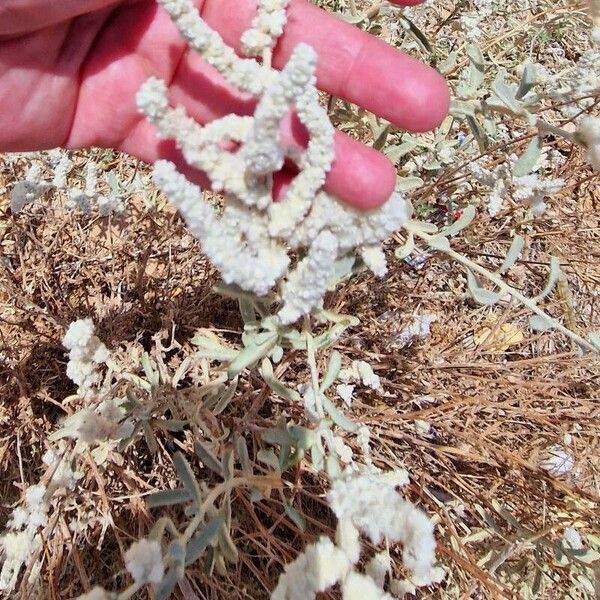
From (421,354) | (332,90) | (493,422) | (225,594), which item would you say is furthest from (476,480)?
(332,90)

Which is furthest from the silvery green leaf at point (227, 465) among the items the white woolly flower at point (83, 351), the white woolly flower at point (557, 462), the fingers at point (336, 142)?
the white woolly flower at point (557, 462)

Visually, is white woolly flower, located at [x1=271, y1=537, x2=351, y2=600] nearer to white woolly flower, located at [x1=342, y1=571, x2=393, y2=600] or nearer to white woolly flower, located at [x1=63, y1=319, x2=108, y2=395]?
white woolly flower, located at [x1=342, y1=571, x2=393, y2=600]

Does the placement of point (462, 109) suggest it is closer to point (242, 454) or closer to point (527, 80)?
point (527, 80)

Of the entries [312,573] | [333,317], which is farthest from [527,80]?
[312,573]

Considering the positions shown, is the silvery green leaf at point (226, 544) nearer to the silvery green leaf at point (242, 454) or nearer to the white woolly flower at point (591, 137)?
the silvery green leaf at point (242, 454)

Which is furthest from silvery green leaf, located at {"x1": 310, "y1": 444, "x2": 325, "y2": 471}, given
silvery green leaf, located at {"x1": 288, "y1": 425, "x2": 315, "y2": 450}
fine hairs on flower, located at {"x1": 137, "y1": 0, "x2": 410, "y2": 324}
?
fine hairs on flower, located at {"x1": 137, "y1": 0, "x2": 410, "y2": 324}

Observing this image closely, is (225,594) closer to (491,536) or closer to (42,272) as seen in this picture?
(491,536)

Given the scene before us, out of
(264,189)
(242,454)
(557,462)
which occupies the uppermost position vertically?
(264,189)
